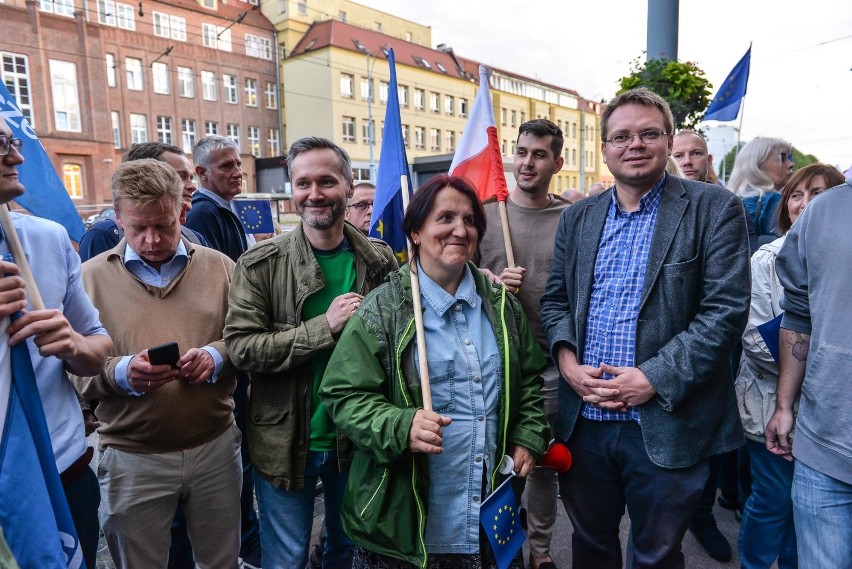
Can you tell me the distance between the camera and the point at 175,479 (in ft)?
7.73

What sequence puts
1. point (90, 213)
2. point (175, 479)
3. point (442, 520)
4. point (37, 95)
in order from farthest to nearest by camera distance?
point (37, 95), point (90, 213), point (175, 479), point (442, 520)

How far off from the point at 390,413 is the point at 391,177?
54.2 inches

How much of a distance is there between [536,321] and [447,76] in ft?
154

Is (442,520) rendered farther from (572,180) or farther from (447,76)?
(572,180)

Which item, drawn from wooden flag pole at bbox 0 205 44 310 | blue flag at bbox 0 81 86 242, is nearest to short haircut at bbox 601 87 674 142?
wooden flag pole at bbox 0 205 44 310

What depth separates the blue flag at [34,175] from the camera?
254 centimetres

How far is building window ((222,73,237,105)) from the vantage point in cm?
3988

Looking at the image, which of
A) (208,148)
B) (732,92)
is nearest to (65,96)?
(208,148)

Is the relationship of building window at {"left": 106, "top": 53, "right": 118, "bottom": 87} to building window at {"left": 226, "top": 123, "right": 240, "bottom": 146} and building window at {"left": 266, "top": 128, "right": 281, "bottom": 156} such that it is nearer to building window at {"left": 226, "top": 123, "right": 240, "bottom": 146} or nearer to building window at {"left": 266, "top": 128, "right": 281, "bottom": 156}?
building window at {"left": 226, "top": 123, "right": 240, "bottom": 146}

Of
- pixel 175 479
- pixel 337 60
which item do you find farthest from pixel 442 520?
pixel 337 60

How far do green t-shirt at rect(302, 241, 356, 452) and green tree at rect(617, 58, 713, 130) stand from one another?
118 inches

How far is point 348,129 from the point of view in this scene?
41312mm

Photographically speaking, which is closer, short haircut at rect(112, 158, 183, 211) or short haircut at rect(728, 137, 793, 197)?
short haircut at rect(112, 158, 183, 211)

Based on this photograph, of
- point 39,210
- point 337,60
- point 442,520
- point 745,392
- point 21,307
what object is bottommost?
point 442,520
